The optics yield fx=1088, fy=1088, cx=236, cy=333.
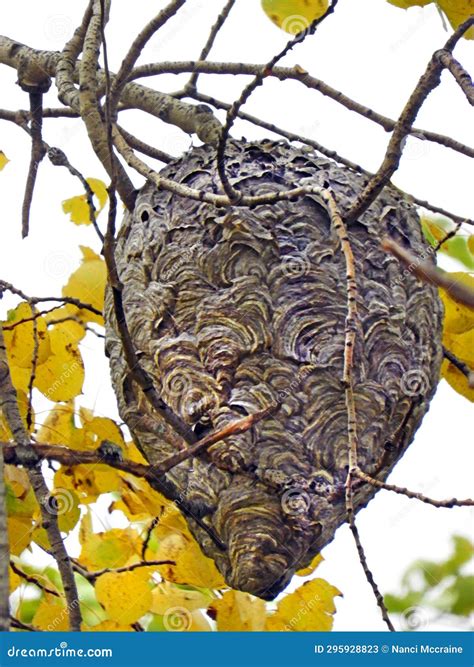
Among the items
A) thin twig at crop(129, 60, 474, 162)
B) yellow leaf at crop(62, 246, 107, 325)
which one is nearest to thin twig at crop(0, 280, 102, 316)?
yellow leaf at crop(62, 246, 107, 325)

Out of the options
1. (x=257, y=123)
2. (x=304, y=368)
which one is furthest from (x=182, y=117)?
(x=304, y=368)

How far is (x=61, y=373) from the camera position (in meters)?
3.48

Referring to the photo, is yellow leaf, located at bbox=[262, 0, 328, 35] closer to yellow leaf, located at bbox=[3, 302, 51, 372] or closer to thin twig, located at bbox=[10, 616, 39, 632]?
yellow leaf, located at bbox=[3, 302, 51, 372]

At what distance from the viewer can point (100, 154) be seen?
3.16 metres

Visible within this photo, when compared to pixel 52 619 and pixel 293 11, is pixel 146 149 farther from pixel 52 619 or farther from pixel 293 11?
pixel 52 619

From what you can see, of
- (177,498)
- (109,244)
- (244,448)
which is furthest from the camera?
(244,448)

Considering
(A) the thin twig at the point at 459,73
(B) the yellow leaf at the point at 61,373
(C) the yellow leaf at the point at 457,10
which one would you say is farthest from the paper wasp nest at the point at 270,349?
(A) the thin twig at the point at 459,73

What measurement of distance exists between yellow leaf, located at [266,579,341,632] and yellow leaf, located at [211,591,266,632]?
0.57 feet

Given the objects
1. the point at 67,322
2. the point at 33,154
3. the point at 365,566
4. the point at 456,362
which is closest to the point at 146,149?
the point at 33,154

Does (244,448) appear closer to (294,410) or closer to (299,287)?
(294,410)

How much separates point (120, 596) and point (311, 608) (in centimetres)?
59

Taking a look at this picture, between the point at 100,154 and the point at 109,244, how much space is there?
89cm

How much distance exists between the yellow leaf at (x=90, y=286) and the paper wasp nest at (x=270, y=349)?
11.6 inches

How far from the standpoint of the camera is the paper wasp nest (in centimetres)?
276
